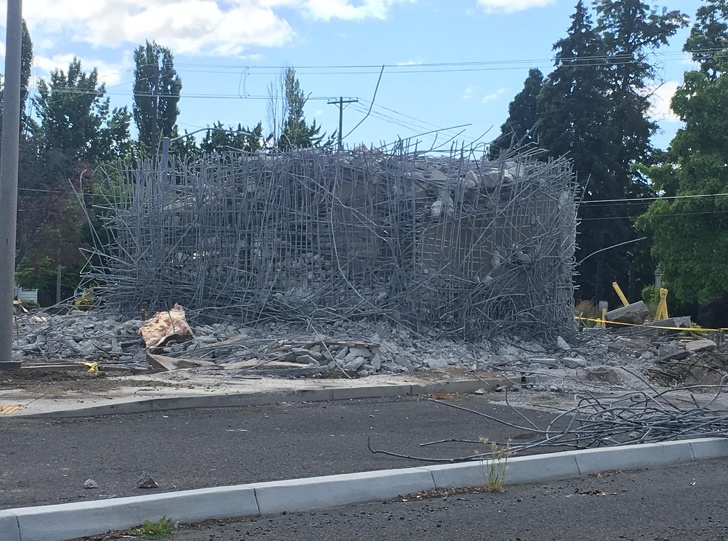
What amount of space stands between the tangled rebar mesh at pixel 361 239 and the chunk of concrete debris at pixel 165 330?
1.29 metres

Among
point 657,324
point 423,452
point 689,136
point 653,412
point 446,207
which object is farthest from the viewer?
point 689,136

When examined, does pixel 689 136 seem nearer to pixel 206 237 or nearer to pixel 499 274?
pixel 499 274

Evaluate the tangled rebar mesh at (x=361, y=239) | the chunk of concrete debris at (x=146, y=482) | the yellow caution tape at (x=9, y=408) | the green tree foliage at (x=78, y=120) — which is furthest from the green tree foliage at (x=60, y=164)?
the chunk of concrete debris at (x=146, y=482)

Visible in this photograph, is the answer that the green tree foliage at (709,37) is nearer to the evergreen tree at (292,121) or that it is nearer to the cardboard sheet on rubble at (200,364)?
the evergreen tree at (292,121)

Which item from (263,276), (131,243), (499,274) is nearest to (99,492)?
(263,276)

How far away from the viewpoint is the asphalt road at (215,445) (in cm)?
688

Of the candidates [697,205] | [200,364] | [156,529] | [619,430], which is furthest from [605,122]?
[156,529]

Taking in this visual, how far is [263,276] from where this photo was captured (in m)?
18.3

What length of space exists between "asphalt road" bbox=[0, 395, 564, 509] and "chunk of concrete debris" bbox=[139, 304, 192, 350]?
521 cm

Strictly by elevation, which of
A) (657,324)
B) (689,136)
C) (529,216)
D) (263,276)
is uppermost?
(689,136)

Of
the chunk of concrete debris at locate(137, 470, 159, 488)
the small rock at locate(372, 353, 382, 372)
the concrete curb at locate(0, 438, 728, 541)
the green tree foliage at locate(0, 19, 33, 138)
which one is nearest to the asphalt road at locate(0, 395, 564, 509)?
the chunk of concrete debris at locate(137, 470, 159, 488)

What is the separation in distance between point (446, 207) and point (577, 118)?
103ft

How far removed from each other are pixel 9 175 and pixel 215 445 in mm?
6754

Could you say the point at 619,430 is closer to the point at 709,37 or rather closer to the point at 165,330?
the point at 165,330
